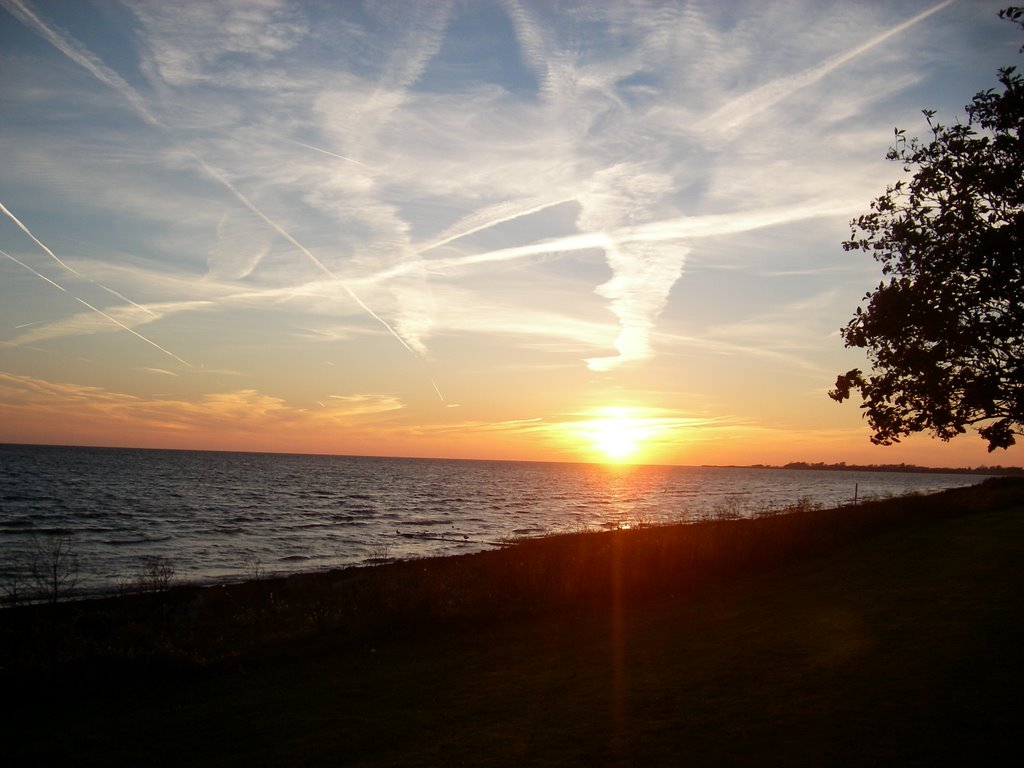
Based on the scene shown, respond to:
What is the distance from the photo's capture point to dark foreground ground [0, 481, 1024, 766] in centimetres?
830

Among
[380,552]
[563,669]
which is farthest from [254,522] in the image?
[563,669]

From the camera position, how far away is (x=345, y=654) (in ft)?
47.3

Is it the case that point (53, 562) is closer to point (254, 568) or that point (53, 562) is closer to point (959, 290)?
point (254, 568)

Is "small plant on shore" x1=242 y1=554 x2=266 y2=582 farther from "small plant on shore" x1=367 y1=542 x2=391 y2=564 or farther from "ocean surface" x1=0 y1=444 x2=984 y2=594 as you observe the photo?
"small plant on shore" x1=367 y1=542 x2=391 y2=564

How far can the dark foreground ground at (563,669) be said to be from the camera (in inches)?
327

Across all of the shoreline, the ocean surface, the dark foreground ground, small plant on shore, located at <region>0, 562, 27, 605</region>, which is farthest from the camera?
the ocean surface

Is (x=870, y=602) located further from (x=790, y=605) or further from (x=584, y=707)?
(x=584, y=707)

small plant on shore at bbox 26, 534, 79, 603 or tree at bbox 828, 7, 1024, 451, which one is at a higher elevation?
tree at bbox 828, 7, 1024, 451

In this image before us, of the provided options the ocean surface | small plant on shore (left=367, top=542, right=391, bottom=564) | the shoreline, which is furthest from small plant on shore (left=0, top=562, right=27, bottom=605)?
small plant on shore (left=367, top=542, right=391, bottom=564)

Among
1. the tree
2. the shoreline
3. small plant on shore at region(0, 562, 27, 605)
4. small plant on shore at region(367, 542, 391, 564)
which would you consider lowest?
small plant on shore at region(367, 542, 391, 564)

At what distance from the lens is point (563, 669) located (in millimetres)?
12211

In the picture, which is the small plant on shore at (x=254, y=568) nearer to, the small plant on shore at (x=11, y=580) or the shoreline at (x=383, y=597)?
the shoreline at (x=383, y=597)

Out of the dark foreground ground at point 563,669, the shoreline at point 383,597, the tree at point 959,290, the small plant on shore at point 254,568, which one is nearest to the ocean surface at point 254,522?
→ the small plant on shore at point 254,568

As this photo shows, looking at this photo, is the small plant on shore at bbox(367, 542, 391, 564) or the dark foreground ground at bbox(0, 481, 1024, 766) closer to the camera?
the dark foreground ground at bbox(0, 481, 1024, 766)
